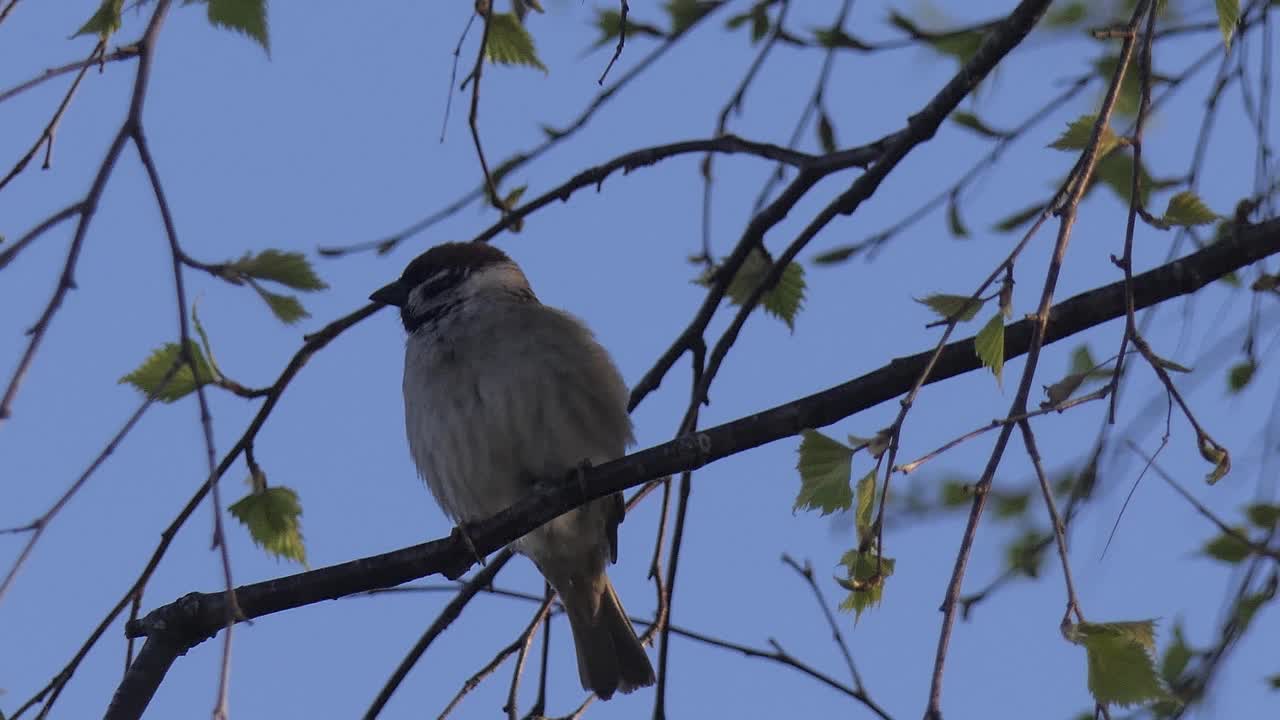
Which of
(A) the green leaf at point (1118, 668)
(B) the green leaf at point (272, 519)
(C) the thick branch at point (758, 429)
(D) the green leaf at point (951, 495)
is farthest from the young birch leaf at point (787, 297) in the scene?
(A) the green leaf at point (1118, 668)

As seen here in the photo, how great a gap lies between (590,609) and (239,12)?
211 centimetres

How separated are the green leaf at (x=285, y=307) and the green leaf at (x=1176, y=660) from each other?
6.28ft

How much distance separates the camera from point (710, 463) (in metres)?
2.71

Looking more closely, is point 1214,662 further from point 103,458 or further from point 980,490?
point 103,458

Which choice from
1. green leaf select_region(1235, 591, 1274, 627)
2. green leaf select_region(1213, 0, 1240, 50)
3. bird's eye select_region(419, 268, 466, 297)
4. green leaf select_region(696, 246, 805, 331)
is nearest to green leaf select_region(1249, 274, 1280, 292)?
green leaf select_region(1213, 0, 1240, 50)

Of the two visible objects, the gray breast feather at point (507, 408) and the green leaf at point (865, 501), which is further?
the gray breast feather at point (507, 408)

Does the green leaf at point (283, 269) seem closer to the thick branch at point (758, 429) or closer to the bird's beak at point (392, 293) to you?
the thick branch at point (758, 429)

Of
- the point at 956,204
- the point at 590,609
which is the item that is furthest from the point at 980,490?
the point at 590,609

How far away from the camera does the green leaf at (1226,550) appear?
3.09 meters

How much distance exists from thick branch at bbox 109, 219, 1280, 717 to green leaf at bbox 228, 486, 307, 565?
220 millimetres

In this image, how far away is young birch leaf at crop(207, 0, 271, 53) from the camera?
2.78m

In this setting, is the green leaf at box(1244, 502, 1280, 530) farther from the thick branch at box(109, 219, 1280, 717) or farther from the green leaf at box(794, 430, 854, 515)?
the green leaf at box(794, 430, 854, 515)

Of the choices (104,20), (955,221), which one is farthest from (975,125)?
(104,20)

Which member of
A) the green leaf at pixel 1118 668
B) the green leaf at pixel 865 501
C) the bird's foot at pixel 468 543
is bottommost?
the green leaf at pixel 1118 668
